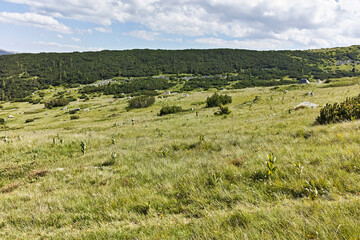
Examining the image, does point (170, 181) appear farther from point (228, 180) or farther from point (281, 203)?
point (281, 203)

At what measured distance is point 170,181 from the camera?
5254 mm

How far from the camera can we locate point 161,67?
162 m

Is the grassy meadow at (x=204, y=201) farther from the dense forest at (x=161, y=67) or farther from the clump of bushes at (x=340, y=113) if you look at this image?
the dense forest at (x=161, y=67)

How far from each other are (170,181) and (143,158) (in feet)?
12.0

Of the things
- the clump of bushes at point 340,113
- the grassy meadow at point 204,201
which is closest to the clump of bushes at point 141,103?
the grassy meadow at point 204,201

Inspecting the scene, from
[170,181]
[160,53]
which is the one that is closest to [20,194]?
[170,181]

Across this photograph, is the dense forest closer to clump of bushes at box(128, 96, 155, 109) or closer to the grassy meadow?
clump of bushes at box(128, 96, 155, 109)

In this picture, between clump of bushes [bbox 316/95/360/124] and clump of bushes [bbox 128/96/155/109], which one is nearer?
clump of bushes [bbox 316/95/360/124]

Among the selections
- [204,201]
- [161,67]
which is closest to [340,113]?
[204,201]

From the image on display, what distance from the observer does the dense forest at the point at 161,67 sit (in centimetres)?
11850

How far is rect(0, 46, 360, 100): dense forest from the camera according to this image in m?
118

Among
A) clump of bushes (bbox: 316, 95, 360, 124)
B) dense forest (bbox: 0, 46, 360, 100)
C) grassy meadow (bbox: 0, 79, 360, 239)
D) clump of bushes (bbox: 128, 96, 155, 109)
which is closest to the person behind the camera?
grassy meadow (bbox: 0, 79, 360, 239)

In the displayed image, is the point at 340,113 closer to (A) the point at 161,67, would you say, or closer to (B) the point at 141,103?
(B) the point at 141,103

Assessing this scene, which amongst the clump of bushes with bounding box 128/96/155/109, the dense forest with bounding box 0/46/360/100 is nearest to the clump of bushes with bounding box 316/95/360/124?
the clump of bushes with bounding box 128/96/155/109
